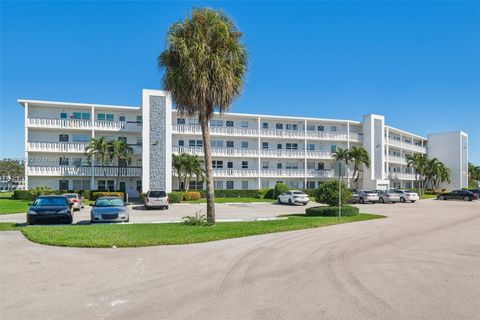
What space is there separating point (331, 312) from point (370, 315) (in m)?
0.55

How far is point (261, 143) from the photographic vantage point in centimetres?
5319

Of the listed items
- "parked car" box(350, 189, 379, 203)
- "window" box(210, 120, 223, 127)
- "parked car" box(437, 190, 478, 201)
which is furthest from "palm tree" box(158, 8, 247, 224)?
"parked car" box(437, 190, 478, 201)

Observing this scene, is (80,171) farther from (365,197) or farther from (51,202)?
(365,197)

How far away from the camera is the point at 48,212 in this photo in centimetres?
1753

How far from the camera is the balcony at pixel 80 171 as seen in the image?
42500 mm

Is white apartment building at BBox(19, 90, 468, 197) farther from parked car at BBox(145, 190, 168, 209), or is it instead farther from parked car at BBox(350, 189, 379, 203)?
parked car at BBox(350, 189, 379, 203)

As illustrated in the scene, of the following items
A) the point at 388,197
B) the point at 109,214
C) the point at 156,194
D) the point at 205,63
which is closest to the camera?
the point at 205,63

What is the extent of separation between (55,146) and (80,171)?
13.0 feet

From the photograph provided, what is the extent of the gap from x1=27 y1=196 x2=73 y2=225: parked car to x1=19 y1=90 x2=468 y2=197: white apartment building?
74.2 feet

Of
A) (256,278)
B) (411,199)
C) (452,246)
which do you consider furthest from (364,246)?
(411,199)

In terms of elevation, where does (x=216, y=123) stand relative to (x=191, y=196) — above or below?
above

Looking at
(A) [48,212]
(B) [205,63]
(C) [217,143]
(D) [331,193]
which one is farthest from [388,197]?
(A) [48,212]

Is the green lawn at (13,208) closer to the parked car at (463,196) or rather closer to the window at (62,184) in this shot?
the window at (62,184)

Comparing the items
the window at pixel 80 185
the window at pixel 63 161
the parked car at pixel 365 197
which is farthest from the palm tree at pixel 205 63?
the window at pixel 63 161
